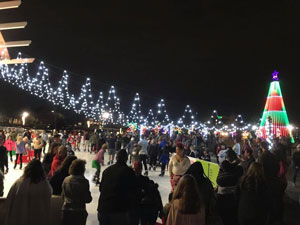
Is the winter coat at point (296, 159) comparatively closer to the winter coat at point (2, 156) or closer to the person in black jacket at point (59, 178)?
the person in black jacket at point (59, 178)

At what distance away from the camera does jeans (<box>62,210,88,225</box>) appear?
319cm

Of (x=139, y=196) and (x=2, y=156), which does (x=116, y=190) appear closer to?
(x=139, y=196)

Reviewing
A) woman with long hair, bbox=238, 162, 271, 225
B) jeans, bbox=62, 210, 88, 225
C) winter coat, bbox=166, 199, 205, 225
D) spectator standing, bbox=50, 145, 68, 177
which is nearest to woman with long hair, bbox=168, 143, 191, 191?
woman with long hair, bbox=238, 162, 271, 225

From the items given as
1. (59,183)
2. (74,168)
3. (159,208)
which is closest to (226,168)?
(159,208)

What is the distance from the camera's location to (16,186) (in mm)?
2945

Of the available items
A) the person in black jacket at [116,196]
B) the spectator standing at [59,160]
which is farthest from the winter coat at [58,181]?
the person in black jacket at [116,196]

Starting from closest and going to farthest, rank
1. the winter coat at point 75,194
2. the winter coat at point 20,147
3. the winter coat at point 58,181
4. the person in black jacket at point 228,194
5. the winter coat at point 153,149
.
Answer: the winter coat at point 75,194 < the winter coat at point 58,181 < the person in black jacket at point 228,194 < the winter coat at point 20,147 < the winter coat at point 153,149

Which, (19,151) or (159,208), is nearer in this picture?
(159,208)

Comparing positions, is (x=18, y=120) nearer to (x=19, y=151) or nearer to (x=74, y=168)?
(x=19, y=151)

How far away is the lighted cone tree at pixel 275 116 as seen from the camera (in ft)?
67.4

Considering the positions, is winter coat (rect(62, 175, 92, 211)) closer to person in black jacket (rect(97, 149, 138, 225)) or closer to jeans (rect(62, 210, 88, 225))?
→ jeans (rect(62, 210, 88, 225))

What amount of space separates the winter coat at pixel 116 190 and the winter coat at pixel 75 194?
0.35 meters

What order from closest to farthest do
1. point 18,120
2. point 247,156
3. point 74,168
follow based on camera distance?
point 74,168
point 247,156
point 18,120

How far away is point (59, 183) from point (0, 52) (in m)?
4.37
